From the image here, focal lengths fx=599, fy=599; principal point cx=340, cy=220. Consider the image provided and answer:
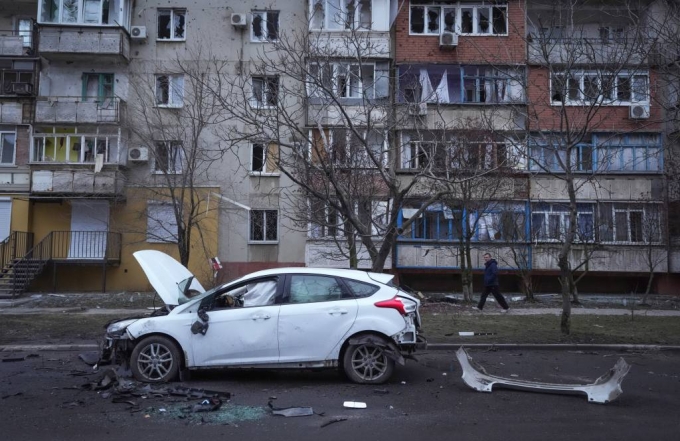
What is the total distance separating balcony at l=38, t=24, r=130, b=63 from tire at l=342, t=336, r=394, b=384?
66.5ft

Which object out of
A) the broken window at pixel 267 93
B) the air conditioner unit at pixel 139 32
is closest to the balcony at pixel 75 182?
the air conditioner unit at pixel 139 32

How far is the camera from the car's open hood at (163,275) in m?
8.12

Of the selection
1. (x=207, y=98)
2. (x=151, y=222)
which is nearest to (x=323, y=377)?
(x=207, y=98)

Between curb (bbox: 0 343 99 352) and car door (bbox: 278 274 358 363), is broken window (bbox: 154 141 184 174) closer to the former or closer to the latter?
curb (bbox: 0 343 99 352)

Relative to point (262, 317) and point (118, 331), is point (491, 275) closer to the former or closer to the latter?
point (262, 317)

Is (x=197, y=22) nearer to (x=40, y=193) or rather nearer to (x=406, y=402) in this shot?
(x=40, y=193)

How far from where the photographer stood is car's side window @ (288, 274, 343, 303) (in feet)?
26.1

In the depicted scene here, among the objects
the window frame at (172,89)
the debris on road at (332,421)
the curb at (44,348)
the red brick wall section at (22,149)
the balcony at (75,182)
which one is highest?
the window frame at (172,89)

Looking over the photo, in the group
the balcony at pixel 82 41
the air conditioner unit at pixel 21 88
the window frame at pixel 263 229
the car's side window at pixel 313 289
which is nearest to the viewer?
the car's side window at pixel 313 289

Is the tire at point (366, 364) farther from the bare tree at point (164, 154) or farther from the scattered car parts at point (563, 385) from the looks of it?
the bare tree at point (164, 154)

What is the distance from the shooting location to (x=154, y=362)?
780 centimetres

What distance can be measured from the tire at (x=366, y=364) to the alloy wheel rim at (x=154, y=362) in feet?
7.53

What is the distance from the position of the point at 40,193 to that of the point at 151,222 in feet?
14.1

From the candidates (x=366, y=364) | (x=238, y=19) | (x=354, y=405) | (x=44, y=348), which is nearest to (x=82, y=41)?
(x=238, y=19)
